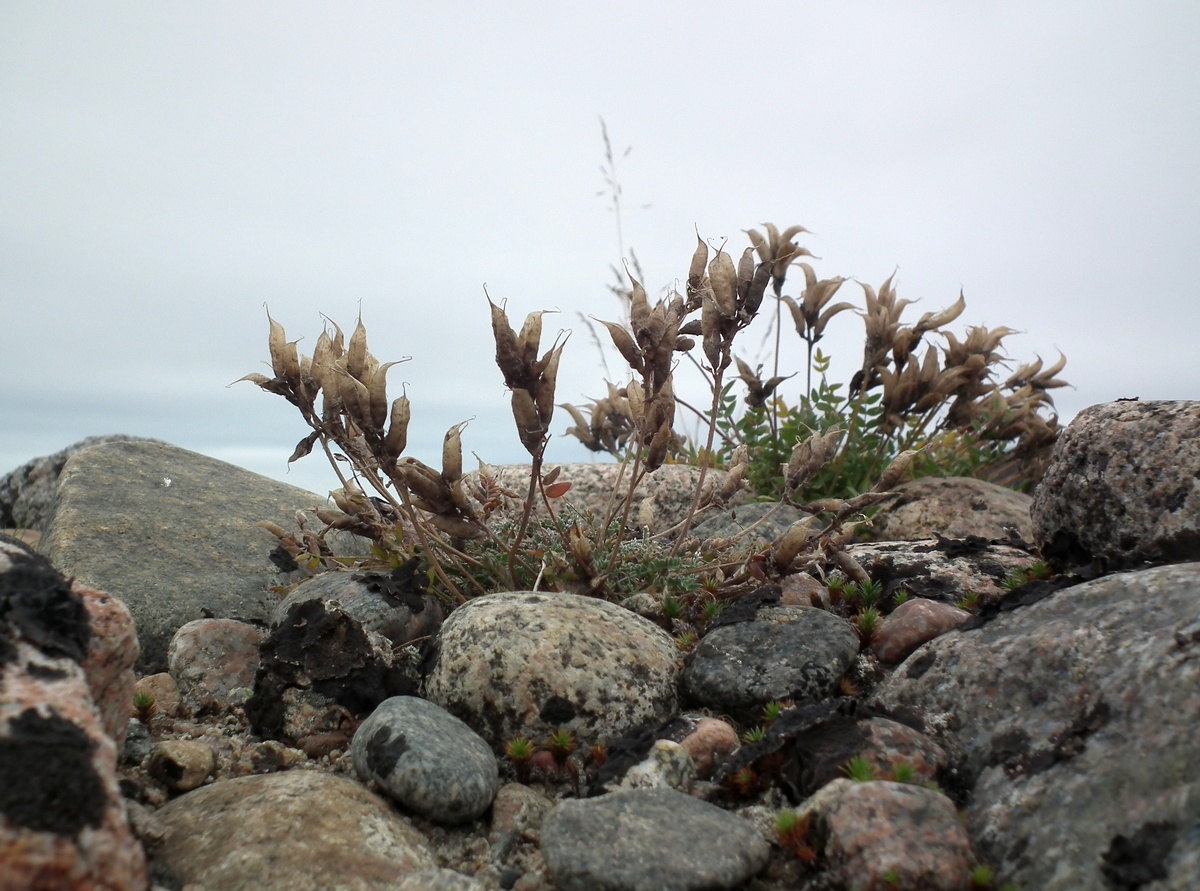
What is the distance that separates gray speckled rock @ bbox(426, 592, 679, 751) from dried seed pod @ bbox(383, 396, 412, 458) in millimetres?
805

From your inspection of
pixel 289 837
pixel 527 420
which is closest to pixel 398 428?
pixel 527 420

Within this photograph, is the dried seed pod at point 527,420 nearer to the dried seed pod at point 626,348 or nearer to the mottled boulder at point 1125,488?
the dried seed pod at point 626,348

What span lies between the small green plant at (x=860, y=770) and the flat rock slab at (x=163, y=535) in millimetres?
4025

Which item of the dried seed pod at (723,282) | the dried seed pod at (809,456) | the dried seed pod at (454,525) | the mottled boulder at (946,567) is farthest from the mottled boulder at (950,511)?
the dried seed pod at (454,525)

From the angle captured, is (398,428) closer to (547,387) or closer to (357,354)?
(357,354)

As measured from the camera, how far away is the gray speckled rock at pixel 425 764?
3.28 metres

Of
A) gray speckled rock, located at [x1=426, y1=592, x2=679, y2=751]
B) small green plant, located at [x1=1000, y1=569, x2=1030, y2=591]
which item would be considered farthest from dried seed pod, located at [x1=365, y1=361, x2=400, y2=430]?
small green plant, located at [x1=1000, y1=569, x2=1030, y2=591]

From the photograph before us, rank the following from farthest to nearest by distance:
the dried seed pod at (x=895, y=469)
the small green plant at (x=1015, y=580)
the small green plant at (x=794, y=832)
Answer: the dried seed pod at (x=895, y=469) < the small green plant at (x=1015, y=580) < the small green plant at (x=794, y=832)

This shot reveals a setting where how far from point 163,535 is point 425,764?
4043mm

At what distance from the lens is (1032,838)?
106 inches

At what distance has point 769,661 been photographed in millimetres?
4078

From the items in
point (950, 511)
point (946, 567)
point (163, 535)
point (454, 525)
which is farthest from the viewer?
point (950, 511)

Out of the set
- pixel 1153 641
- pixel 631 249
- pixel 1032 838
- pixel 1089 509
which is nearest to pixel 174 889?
pixel 1032 838

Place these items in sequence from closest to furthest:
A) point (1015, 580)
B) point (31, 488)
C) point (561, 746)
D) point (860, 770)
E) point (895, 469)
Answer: point (860, 770)
point (561, 746)
point (1015, 580)
point (895, 469)
point (31, 488)
